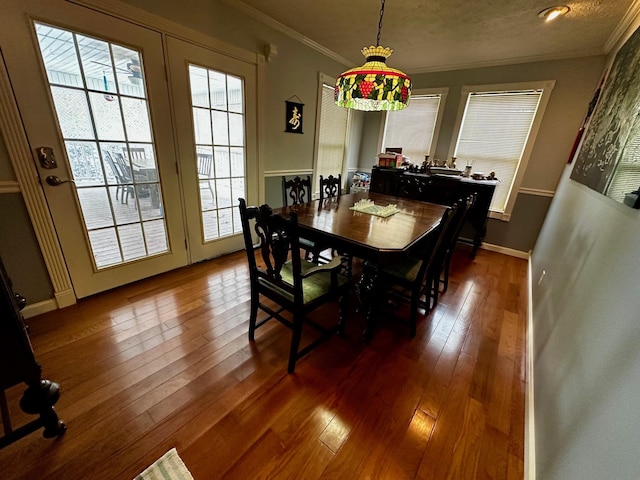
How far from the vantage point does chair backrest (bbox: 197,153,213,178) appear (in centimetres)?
252

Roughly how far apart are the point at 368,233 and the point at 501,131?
3.09m

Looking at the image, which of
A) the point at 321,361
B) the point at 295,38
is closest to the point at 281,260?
the point at 321,361

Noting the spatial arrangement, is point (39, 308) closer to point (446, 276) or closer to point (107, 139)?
point (107, 139)

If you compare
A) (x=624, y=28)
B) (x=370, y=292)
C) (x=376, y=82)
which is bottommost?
(x=370, y=292)

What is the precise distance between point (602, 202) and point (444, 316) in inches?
49.1

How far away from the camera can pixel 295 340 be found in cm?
149

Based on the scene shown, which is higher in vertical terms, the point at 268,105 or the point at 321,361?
the point at 268,105

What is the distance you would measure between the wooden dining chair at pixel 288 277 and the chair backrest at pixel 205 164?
1.43 metres

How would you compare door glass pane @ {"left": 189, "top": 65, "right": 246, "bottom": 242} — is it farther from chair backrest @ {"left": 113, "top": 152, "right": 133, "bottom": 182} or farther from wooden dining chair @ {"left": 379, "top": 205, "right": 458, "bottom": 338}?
wooden dining chair @ {"left": 379, "top": 205, "right": 458, "bottom": 338}

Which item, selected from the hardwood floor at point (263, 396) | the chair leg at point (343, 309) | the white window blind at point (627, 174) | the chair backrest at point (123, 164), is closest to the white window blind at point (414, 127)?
the hardwood floor at point (263, 396)

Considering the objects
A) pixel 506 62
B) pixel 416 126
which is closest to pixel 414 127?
pixel 416 126

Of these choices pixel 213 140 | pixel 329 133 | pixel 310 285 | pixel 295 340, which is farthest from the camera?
pixel 329 133

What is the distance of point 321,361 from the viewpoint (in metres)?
1.63

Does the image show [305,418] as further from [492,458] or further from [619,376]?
[619,376]
